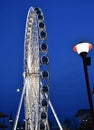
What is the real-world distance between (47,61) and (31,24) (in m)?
5.55

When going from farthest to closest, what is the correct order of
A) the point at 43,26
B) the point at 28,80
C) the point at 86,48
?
the point at 28,80 < the point at 43,26 < the point at 86,48

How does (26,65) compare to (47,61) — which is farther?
(26,65)

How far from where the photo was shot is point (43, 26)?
26.0 metres

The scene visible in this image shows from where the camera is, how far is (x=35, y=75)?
26.7 metres

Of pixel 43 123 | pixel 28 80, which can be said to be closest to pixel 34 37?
pixel 28 80

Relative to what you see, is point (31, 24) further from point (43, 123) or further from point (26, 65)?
point (43, 123)

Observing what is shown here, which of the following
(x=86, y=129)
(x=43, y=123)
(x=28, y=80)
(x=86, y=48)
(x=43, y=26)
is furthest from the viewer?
(x=86, y=129)

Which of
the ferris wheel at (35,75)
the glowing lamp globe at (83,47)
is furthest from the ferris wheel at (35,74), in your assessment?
the glowing lamp globe at (83,47)

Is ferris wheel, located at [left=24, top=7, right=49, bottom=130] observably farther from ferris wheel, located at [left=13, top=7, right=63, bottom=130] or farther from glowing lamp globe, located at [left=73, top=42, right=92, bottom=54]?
glowing lamp globe, located at [left=73, top=42, right=92, bottom=54]

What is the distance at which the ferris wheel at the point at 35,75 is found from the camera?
2472cm

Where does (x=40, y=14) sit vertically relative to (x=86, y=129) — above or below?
above

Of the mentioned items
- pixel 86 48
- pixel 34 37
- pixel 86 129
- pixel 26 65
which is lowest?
pixel 86 48

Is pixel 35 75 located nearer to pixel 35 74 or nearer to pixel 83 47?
pixel 35 74

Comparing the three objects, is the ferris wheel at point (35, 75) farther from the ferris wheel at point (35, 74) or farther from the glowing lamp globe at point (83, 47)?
the glowing lamp globe at point (83, 47)
